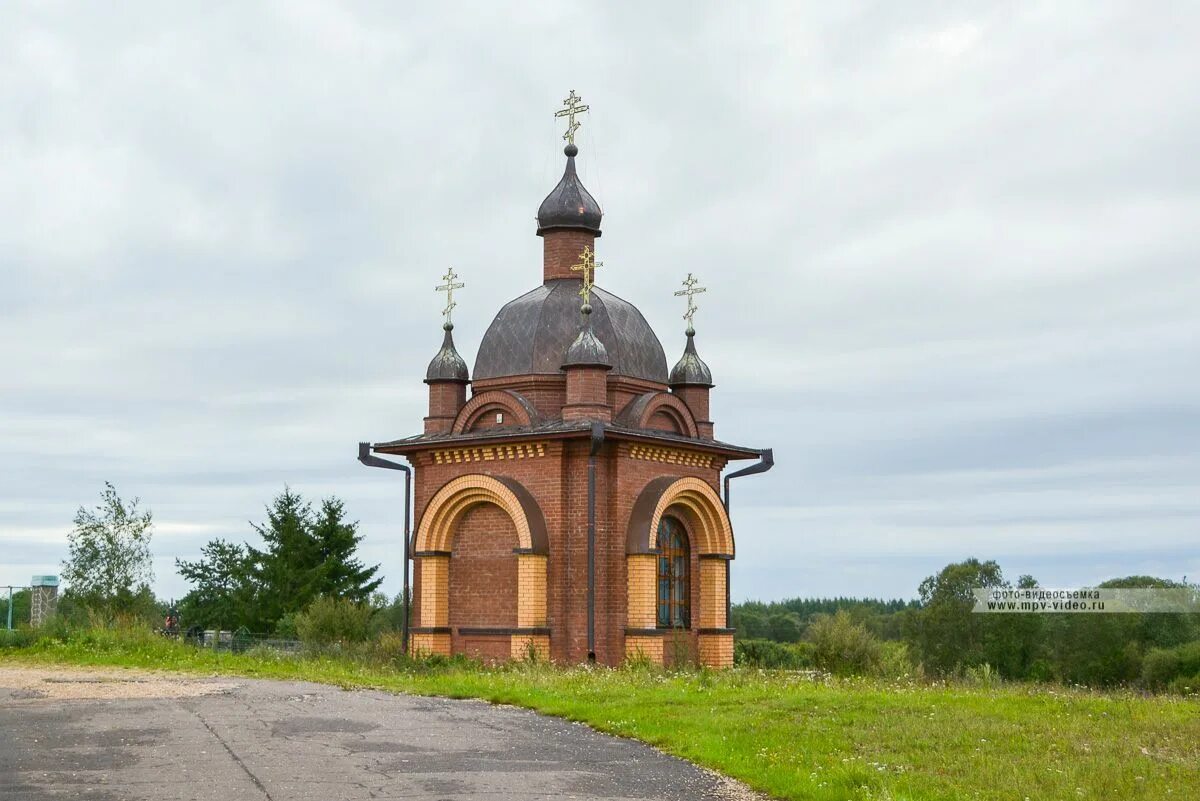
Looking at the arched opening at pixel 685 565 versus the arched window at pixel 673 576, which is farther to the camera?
the arched window at pixel 673 576

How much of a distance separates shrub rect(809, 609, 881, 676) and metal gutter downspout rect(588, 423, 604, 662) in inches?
167

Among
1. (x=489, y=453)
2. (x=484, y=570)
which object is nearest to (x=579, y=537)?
(x=484, y=570)

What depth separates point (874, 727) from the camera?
525 inches

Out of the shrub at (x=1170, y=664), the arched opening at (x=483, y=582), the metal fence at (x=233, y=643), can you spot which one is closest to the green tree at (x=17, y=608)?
the metal fence at (x=233, y=643)

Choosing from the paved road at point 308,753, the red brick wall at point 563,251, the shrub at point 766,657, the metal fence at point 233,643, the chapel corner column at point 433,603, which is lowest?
the paved road at point 308,753

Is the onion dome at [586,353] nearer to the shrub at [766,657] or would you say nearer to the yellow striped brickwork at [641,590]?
the yellow striped brickwork at [641,590]

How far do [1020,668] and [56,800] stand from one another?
47.4 meters

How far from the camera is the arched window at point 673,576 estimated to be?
2503 cm

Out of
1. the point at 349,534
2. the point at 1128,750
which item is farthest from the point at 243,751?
the point at 349,534

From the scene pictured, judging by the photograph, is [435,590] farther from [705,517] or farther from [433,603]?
[705,517]

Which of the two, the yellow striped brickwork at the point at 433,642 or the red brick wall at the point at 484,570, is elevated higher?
the red brick wall at the point at 484,570

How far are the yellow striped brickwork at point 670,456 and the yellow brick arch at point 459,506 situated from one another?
2.31 meters

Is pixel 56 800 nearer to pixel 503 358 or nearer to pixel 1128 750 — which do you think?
pixel 1128 750

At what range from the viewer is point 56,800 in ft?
31.0
